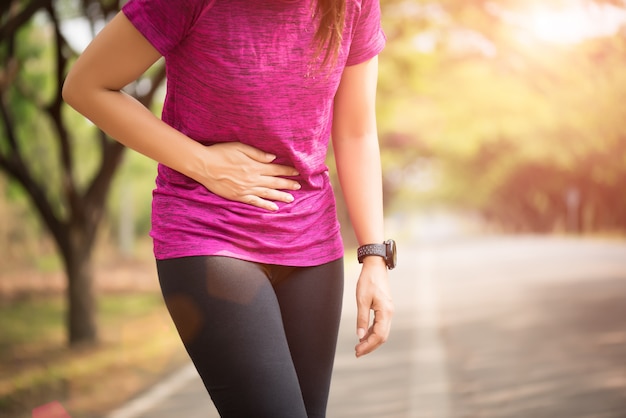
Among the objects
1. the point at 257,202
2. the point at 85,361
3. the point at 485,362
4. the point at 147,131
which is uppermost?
the point at 147,131

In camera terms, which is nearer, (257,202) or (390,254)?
Result: (257,202)

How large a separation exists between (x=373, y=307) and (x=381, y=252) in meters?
0.15

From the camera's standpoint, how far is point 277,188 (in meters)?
1.81

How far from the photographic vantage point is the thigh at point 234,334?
1.63 m

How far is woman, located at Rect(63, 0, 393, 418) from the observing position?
5.39ft

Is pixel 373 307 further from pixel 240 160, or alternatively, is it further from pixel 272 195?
pixel 240 160

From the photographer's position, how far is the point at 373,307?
1.96 meters

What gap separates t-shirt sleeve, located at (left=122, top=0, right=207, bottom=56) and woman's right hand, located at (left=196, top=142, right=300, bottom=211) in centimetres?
27

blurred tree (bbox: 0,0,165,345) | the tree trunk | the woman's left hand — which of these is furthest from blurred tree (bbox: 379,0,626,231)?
the woman's left hand

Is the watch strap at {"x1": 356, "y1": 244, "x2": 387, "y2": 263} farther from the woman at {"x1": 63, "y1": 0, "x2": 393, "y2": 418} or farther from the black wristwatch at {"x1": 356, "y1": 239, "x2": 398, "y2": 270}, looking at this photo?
the woman at {"x1": 63, "y1": 0, "x2": 393, "y2": 418}

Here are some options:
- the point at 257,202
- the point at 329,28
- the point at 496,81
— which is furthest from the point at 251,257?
the point at 496,81

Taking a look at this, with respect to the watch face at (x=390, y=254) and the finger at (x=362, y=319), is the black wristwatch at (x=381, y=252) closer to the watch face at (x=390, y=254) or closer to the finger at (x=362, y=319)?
the watch face at (x=390, y=254)

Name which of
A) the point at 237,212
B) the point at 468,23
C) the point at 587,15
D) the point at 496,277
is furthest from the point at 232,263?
the point at 496,277

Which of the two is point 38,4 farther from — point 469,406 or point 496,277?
point 496,277
